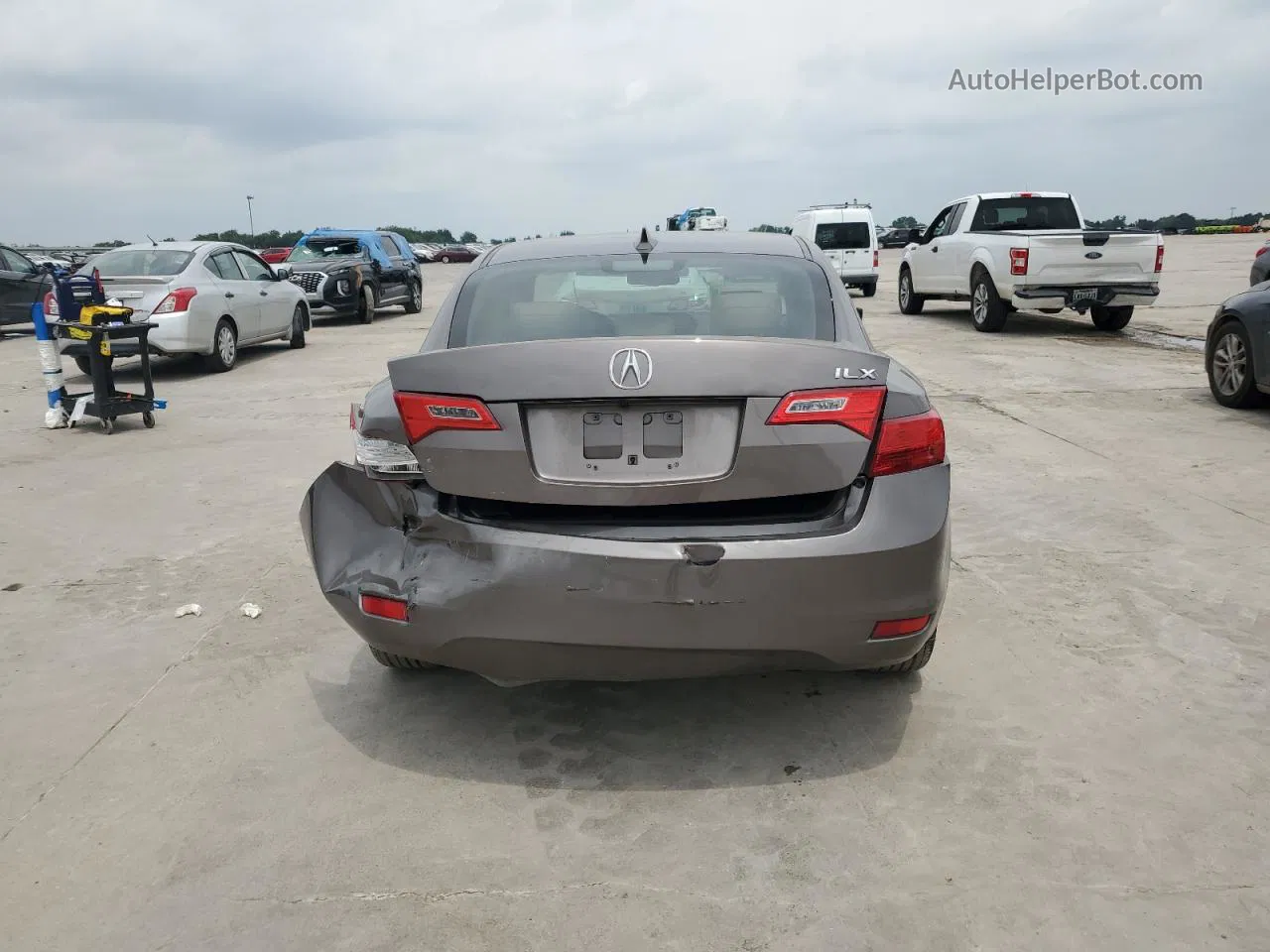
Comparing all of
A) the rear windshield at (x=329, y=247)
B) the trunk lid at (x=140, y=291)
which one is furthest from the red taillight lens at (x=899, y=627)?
the rear windshield at (x=329, y=247)

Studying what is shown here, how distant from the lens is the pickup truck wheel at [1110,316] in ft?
52.1

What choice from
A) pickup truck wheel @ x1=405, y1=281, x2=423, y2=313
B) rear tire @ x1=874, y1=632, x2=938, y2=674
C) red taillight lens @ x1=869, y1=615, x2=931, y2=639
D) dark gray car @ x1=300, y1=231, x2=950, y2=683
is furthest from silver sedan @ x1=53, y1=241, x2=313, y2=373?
red taillight lens @ x1=869, y1=615, x2=931, y2=639

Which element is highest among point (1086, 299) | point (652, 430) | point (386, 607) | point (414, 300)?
point (652, 430)

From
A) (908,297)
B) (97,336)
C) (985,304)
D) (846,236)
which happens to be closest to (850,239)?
(846,236)

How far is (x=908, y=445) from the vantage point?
3.14 m

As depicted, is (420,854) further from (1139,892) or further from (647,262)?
(647,262)

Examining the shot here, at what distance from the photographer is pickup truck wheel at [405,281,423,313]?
23.9 m

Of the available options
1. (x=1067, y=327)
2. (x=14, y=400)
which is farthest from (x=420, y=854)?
(x=1067, y=327)

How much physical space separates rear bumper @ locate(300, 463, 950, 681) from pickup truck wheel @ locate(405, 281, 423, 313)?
21436 mm

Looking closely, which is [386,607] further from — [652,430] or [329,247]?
[329,247]

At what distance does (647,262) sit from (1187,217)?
10116 cm

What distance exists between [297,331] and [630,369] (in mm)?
14622

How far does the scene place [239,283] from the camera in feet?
46.9

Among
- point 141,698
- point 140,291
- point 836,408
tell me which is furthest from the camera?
point 140,291
